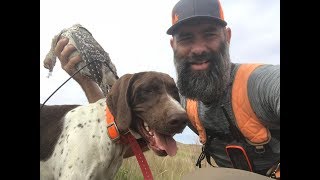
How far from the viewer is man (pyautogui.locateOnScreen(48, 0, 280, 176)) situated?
5.48 feet

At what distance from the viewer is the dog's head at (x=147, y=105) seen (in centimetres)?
149

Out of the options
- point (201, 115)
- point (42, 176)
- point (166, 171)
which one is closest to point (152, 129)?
point (166, 171)

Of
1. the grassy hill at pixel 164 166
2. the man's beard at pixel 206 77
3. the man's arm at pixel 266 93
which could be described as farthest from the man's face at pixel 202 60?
the grassy hill at pixel 164 166

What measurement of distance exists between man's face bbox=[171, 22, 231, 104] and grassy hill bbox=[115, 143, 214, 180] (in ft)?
0.77

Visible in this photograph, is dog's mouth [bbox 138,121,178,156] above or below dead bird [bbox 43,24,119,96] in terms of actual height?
below

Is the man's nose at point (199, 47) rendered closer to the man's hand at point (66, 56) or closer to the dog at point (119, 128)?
the dog at point (119, 128)

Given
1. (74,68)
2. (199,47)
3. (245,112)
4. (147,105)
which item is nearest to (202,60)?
(199,47)

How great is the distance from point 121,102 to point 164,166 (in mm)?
264

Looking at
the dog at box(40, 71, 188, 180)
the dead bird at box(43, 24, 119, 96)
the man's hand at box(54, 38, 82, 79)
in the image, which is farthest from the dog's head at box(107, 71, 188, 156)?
the man's hand at box(54, 38, 82, 79)

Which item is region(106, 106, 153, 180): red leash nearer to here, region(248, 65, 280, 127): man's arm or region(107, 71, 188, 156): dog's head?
region(107, 71, 188, 156): dog's head

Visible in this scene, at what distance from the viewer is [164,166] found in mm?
1574
